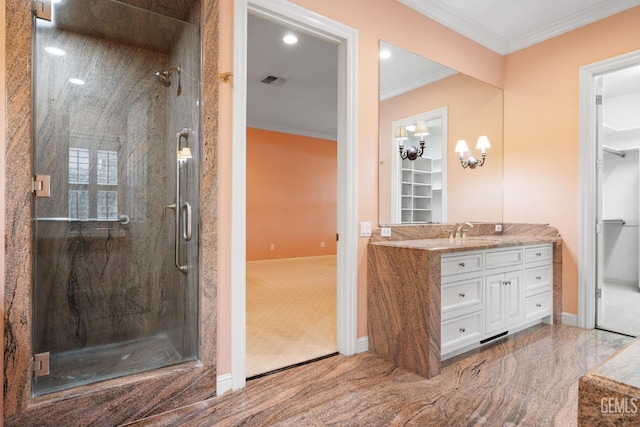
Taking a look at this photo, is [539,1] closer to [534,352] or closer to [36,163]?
[534,352]

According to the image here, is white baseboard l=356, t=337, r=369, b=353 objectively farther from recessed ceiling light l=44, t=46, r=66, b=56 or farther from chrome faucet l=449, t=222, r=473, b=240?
recessed ceiling light l=44, t=46, r=66, b=56

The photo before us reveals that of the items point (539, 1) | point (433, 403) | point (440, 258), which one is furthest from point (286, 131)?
point (433, 403)

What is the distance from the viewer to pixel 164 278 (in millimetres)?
2732

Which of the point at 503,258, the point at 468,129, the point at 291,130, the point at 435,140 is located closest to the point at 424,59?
the point at 435,140

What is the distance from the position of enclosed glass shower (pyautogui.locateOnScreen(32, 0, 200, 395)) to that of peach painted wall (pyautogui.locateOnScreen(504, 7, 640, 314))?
328cm

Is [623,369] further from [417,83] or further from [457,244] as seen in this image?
[417,83]

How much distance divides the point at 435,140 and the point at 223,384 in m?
2.71

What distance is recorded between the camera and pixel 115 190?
2709 mm

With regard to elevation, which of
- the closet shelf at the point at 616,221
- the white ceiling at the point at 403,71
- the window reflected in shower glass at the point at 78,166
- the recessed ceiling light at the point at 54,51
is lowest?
the closet shelf at the point at 616,221

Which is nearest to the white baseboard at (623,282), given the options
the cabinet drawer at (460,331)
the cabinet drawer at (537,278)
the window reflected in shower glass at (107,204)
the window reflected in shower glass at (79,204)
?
the cabinet drawer at (537,278)

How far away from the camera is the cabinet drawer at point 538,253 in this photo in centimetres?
293

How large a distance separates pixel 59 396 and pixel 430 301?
2029 mm

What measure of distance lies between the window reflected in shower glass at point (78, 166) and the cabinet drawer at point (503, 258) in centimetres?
309

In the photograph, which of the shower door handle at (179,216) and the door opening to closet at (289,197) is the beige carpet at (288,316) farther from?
the shower door handle at (179,216)
